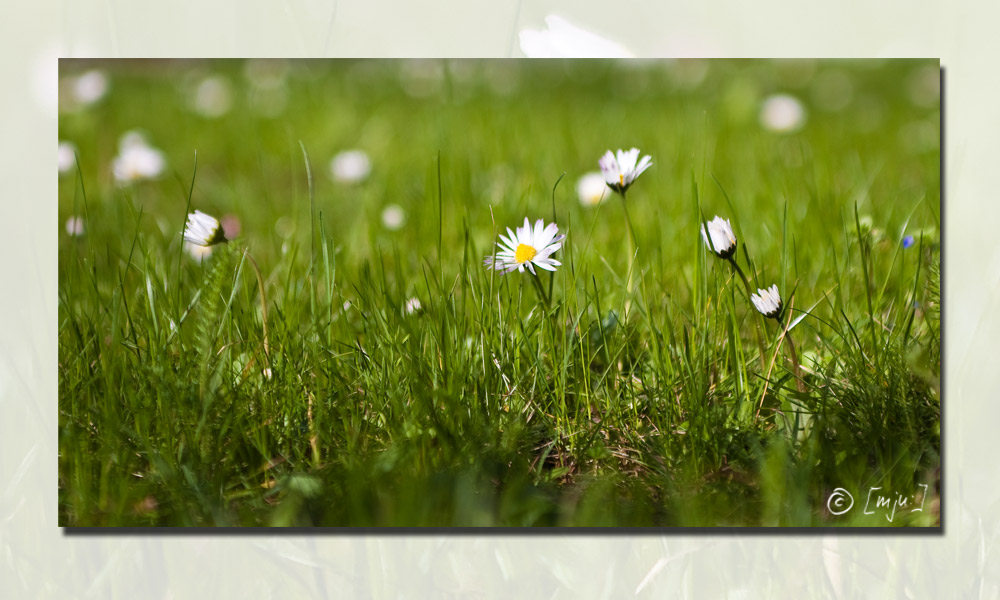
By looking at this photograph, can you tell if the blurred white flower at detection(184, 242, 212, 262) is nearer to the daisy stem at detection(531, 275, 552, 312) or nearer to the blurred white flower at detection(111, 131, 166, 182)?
the blurred white flower at detection(111, 131, 166, 182)

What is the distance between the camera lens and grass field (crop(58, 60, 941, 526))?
39.8 inches

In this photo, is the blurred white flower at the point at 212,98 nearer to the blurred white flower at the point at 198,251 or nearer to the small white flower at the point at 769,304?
the blurred white flower at the point at 198,251

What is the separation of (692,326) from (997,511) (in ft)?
1.56

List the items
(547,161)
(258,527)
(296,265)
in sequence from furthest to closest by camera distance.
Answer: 1. (547,161)
2. (296,265)
3. (258,527)

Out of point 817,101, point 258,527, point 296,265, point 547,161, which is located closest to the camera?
point 258,527

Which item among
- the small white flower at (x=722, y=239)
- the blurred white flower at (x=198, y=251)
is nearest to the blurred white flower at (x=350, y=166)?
the blurred white flower at (x=198, y=251)

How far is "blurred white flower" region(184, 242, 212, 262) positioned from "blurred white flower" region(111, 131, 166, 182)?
0.20 meters

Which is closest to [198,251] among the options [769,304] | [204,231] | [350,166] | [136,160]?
[204,231]

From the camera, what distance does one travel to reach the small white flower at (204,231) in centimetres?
99

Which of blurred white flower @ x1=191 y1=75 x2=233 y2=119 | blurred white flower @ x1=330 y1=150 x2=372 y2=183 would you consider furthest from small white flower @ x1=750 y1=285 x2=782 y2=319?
blurred white flower @ x1=191 y1=75 x2=233 y2=119

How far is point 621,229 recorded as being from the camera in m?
1.29
